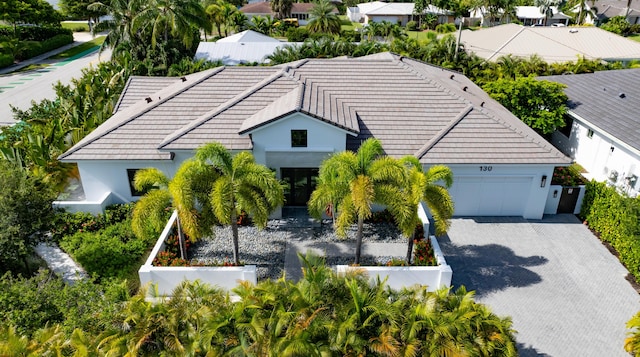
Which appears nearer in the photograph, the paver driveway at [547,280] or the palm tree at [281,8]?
the paver driveway at [547,280]

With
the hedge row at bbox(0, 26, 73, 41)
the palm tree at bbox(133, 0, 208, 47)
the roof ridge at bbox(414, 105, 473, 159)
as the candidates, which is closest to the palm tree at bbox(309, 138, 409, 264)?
the roof ridge at bbox(414, 105, 473, 159)

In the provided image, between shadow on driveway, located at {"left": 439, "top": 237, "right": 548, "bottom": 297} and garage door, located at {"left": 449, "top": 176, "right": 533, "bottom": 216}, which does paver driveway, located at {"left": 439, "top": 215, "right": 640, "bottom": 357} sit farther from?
garage door, located at {"left": 449, "top": 176, "right": 533, "bottom": 216}

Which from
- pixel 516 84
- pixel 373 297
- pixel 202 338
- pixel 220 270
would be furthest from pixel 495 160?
pixel 202 338

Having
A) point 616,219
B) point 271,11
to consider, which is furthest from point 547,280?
point 271,11

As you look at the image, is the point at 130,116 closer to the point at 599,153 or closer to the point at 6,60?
the point at 599,153

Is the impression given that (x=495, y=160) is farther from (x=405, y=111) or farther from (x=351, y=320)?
(x=351, y=320)

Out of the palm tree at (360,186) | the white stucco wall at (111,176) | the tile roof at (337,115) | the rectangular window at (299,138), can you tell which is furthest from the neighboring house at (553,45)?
the white stucco wall at (111,176)

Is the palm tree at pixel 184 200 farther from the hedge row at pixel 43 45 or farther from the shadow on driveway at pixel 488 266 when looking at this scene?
the hedge row at pixel 43 45
